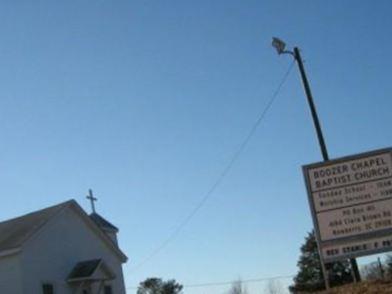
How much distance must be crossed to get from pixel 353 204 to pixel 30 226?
21921 millimetres

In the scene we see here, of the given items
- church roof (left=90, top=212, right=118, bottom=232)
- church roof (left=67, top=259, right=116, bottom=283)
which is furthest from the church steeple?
church roof (left=67, top=259, right=116, bottom=283)

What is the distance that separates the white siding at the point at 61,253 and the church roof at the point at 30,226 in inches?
10.7

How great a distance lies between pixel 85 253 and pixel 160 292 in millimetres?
40415

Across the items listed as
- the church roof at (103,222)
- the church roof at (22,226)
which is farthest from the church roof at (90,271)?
the church roof at (103,222)

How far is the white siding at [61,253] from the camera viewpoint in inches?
1363

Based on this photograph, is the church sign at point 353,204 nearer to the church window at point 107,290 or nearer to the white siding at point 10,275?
the white siding at point 10,275

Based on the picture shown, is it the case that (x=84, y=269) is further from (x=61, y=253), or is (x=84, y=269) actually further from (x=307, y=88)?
(x=307, y=88)

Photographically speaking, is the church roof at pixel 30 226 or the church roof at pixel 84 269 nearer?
the church roof at pixel 30 226

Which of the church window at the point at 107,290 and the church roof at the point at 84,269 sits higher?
the church roof at the point at 84,269

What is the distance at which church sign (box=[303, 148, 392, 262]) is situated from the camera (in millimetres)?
18344

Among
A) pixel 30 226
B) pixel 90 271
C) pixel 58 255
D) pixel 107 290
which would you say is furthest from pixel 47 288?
pixel 107 290

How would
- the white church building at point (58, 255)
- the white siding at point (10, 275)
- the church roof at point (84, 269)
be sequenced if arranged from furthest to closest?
the church roof at point (84, 269) → the white church building at point (58, 255) → the white siding at point (10, 275)

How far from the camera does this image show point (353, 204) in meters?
18.5

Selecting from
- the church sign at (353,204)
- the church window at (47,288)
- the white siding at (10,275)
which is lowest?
the church sign at (353,204)
